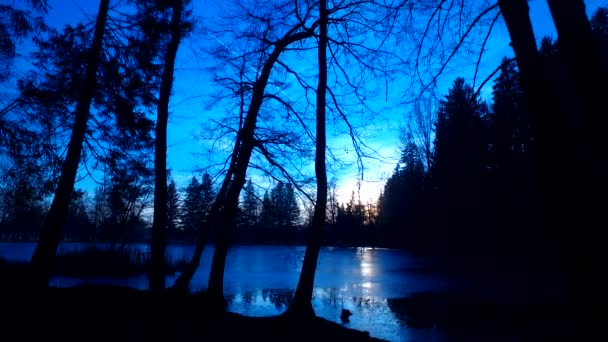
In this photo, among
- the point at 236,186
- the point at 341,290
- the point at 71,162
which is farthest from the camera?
the point at 341,290

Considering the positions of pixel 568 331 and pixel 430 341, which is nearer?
pixel 430 341

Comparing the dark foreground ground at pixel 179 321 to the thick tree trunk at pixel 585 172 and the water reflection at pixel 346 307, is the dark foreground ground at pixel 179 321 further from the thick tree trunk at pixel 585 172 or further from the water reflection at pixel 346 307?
the water reflection at pixel 346 307

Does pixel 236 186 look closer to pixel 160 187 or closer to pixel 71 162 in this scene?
pixel 160 187

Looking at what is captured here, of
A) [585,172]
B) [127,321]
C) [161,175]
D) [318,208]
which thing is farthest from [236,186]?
[585,172]

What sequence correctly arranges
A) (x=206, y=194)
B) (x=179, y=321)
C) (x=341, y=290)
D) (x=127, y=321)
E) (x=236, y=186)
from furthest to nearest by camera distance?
(x=341, y=290) → (x=206, y=194) → (x=236, y=186) → (x=179, y=321) → (x=127, y=321)

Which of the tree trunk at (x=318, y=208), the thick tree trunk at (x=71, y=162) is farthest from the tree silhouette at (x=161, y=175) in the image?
the tree trunk at (x=318, y=208)

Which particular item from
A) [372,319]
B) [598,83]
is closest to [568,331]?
[372,319]

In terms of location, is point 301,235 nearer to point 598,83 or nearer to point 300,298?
point 300,298

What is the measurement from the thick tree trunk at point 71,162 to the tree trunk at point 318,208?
4.99 meters

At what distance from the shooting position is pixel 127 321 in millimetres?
5789

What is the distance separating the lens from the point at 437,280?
18297 millimetres

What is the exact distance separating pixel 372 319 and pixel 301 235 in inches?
1062

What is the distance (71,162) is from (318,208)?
17.9 ft

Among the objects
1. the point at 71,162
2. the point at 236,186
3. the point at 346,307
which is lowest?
the point at 346,307
